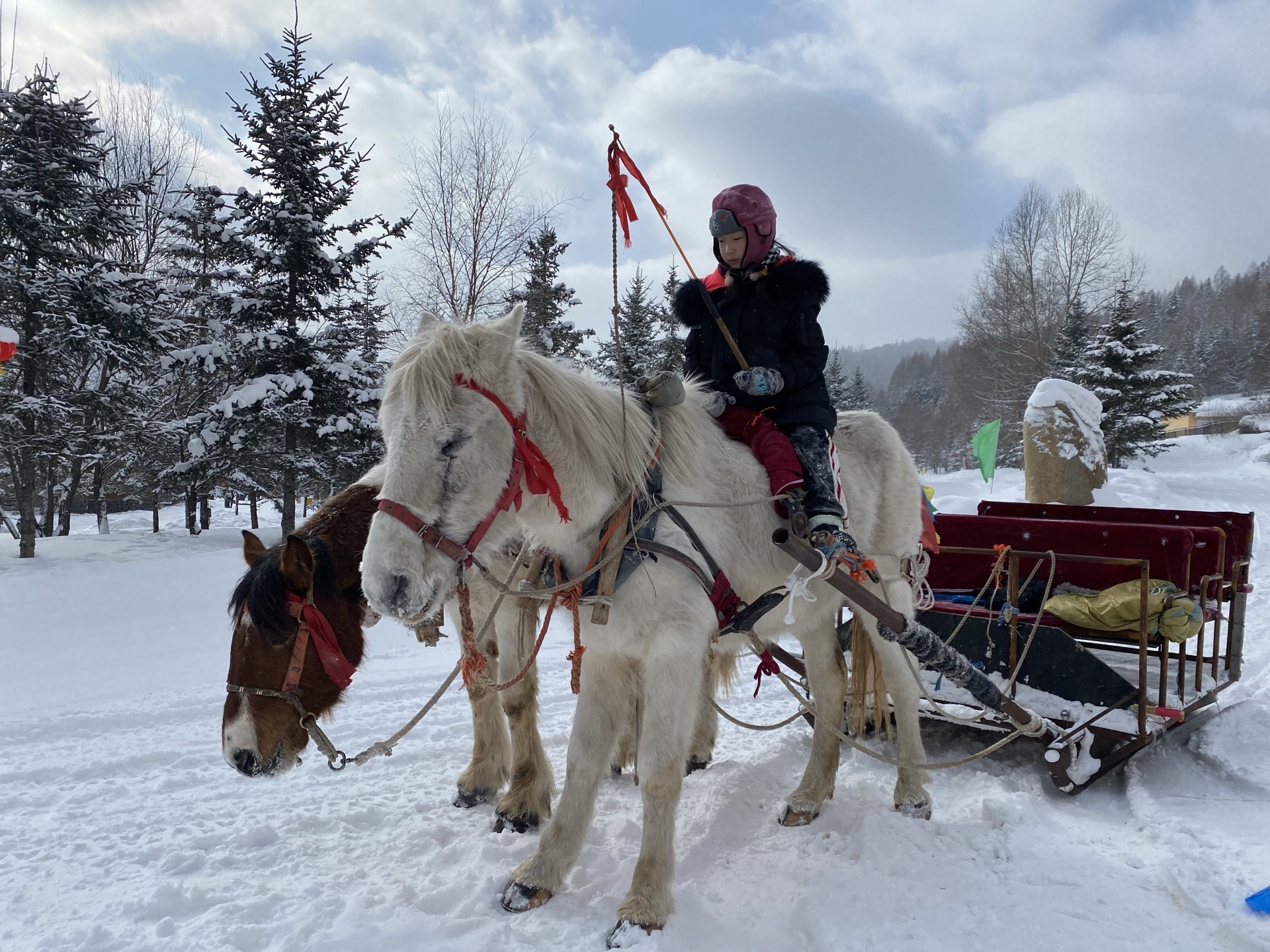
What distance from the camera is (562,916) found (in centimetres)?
268

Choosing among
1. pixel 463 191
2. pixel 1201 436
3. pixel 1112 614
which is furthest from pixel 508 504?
pixel 1201 436

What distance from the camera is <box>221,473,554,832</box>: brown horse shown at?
283 centimetres

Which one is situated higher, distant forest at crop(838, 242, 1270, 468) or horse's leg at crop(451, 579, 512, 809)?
distant forest at crop(838, 242, 1270, 468)

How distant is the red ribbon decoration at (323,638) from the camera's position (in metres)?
2.91

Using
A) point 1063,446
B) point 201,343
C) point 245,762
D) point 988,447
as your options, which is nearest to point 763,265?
point 245,762

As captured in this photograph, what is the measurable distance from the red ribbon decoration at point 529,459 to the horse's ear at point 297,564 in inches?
42.9

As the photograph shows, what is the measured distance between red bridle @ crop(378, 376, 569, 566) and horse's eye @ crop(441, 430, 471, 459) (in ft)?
0.56

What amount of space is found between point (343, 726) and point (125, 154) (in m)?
20.8

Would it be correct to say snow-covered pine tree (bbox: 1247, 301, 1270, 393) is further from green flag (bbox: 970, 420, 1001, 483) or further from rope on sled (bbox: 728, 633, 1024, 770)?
rope on sled (bbox: 728, 633, 1024, 770)

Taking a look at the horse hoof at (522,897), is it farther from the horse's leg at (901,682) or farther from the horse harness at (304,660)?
the horse's leg at (901,682)

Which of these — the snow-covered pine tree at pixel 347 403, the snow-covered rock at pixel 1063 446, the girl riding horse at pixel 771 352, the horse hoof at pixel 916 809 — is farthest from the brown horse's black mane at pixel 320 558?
the snow-covered rock at pixel 1063 446

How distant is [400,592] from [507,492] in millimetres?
481

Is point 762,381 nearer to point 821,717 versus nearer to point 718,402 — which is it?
point 718,402

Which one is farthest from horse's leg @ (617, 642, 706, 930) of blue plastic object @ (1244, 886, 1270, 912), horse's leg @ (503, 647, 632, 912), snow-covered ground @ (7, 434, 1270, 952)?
blue plastic object @ (1244, 886, 1270, 912)
